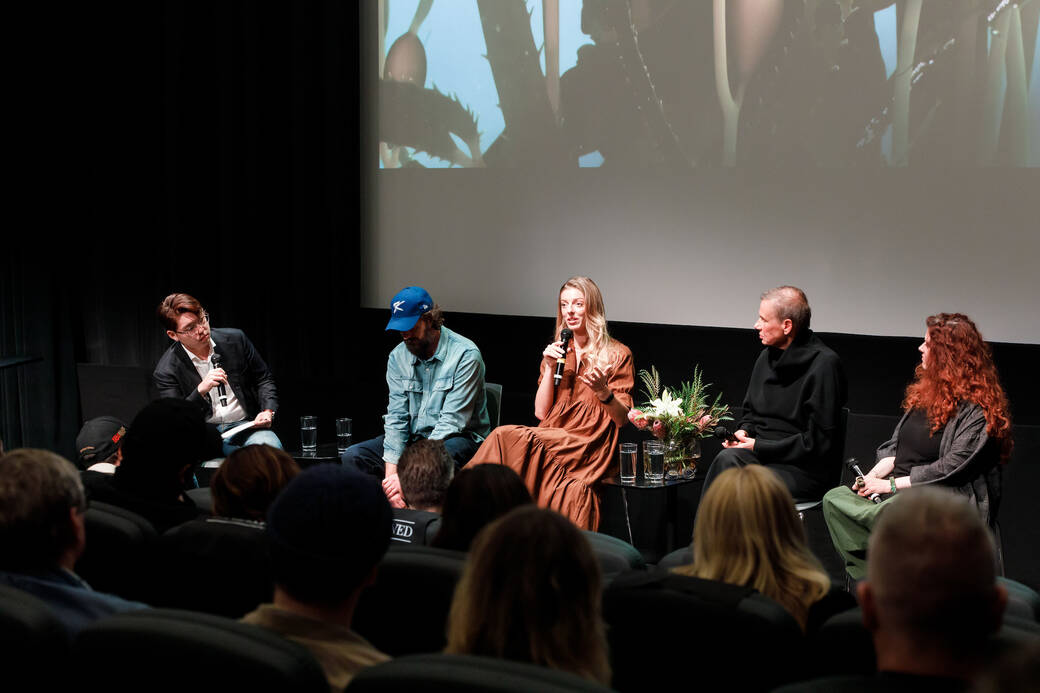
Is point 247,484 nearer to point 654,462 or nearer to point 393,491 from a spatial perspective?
point 393,491

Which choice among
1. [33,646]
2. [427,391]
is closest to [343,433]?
[427,391]

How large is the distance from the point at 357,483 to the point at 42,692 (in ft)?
1.82

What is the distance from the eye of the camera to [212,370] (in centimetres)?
476

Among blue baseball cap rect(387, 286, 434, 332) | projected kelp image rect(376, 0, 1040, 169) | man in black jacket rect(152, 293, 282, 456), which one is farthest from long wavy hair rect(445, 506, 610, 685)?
projected kelp image rect(376, 0, 1040, 169)

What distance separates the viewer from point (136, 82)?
21.5ft

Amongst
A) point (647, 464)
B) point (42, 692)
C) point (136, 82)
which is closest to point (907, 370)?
point (647, 464)

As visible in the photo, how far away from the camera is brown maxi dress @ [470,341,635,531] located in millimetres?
4254

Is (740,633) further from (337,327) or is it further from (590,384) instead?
(337,327)

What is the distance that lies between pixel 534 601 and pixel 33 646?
742 millimetres

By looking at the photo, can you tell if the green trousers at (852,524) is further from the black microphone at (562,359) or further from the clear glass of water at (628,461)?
the black microphone at (562,359)

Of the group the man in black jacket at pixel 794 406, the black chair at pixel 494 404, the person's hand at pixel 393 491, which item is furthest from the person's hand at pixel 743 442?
the person's hand at pixel 393 491

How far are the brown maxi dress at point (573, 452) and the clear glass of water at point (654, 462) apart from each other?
215 mm

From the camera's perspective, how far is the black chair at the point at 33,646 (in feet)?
5.10

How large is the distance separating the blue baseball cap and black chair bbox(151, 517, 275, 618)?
7.45 feet
